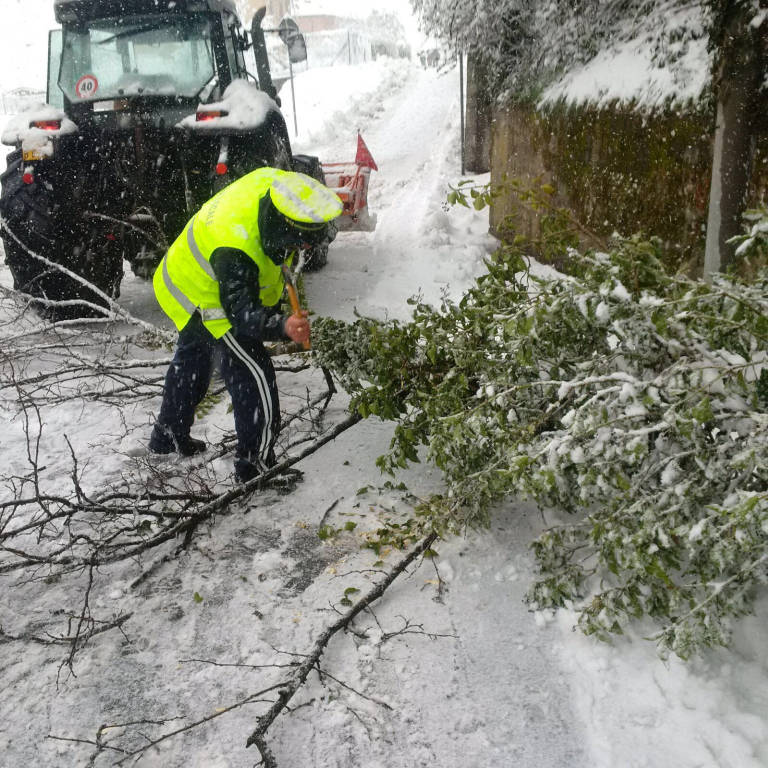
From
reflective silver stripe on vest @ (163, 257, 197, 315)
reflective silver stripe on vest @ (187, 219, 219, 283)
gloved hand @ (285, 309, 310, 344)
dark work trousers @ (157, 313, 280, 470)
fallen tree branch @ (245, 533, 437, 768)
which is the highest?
reflective silver stripe on vest @ (187, 219, 219, 283)

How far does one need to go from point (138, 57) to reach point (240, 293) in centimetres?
407

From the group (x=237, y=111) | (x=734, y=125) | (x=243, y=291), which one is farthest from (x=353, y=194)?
(x=243, y=291)

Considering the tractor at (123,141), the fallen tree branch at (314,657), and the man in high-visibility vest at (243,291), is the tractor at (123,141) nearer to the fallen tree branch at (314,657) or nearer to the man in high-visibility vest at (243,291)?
the man in high-visibility vest at (243,291)

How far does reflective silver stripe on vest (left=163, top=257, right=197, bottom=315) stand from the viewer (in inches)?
126

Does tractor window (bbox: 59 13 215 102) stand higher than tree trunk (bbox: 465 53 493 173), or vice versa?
tractor window (bbox: 59 13 215 102)

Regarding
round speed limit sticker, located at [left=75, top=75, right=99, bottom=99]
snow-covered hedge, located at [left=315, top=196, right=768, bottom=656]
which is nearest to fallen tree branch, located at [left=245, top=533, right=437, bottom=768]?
snow-covered hedge, located at [left=315, top=196, right=768, bottom=656]

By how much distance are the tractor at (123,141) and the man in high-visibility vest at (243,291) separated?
185cm

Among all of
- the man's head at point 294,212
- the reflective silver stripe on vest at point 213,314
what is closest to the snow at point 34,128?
the reflective silver stripe on vest at point 213,314

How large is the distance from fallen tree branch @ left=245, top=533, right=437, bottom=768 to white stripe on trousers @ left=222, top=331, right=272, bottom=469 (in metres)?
1.00

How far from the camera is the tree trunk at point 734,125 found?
390 cm

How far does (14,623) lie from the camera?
2.42 meters

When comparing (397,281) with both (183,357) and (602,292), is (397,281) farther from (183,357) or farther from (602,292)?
(602,292)

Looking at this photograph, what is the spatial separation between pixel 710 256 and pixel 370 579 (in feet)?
10.5

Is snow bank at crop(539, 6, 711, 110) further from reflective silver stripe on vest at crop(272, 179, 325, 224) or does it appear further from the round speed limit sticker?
the round speed limit sticker
